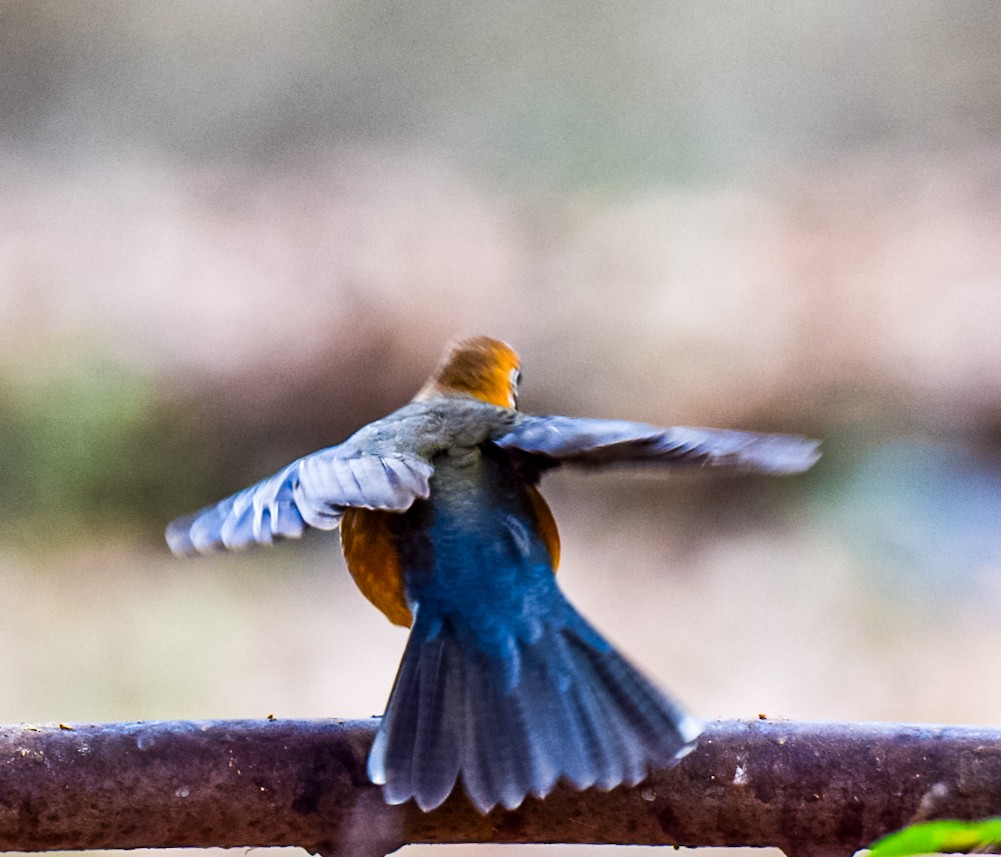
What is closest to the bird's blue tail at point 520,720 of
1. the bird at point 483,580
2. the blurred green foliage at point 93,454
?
the bird at point 483,580

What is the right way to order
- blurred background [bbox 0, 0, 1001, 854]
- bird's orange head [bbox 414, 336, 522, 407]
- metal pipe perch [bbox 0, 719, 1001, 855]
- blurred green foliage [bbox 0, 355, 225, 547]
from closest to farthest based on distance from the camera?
metal pipe perch [bbox 0, 719, 1001, 855], bird's orange head [bbox 414, 336, 522, 407], blurred background [bbox 0, 0, 1001, 854], blurred green foliage [bbox 0, 355, 225, 547]

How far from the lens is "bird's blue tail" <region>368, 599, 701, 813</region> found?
1887mm

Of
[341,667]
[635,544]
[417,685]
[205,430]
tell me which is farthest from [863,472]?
[417,685]

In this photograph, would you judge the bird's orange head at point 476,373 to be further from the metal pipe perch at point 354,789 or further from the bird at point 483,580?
the metal pipe perch at point 354,789

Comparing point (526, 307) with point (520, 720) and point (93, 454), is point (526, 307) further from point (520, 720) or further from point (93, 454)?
point (520, 720)

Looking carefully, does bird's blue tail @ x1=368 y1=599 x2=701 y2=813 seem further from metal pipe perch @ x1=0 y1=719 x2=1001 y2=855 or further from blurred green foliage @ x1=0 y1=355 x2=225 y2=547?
blurred green foliage @ x1=0 y1=355 x2=225 y2=547

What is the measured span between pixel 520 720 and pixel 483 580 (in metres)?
0.29

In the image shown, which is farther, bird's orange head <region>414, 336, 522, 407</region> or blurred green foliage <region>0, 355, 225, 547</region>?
blurred green foliage <region>0, 355, 225, 547</region>

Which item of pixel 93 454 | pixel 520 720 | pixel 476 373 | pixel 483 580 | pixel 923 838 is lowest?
pixel 93 454

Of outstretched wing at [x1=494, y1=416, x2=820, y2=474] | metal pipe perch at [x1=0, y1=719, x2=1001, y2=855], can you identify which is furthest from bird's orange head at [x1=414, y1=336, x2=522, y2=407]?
metal pipe perch at [x1=0, y1=719, x2=1001, y2=855]

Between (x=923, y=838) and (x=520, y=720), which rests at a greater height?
(x=923, y=838)

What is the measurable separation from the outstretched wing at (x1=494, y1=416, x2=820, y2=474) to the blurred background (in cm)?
261

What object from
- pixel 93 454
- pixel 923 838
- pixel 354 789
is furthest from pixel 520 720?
pixel 93 454

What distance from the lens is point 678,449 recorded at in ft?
6.22
